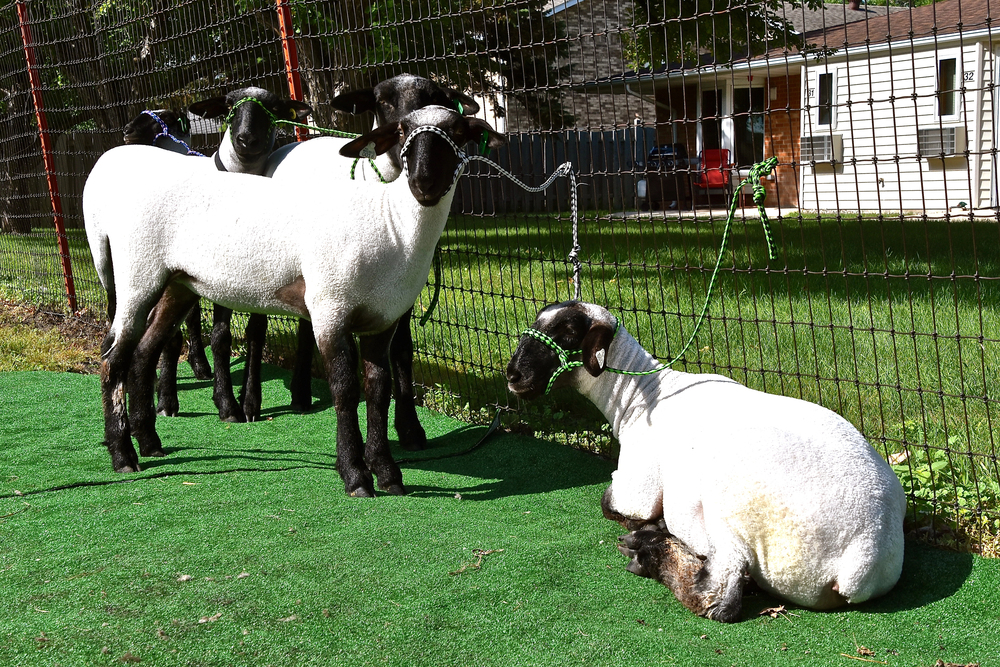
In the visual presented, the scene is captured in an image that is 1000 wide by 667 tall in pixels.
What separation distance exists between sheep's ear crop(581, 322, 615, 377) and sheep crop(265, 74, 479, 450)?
1330 millimetres

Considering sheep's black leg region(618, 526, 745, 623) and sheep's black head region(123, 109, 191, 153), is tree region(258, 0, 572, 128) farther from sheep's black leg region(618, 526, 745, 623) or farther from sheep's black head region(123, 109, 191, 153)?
sheep's black leg region(618, 526, 745, 623)

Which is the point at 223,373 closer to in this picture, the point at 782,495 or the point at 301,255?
the point at 301,255

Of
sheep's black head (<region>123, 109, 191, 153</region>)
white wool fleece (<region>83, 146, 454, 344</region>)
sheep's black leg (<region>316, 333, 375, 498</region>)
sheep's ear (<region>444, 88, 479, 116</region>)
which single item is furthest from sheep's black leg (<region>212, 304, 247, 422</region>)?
sheep's ear (<region>444, 88, 479, 116</region>)

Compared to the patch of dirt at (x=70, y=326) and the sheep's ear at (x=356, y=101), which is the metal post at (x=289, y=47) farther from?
the patch of dirt at (x=70, y=326)

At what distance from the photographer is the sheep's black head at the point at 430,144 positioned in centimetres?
386

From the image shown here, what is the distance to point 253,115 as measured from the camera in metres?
5.45

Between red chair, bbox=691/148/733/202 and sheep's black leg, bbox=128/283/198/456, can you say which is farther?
sheep's black leg, bbox=128/283/198/456

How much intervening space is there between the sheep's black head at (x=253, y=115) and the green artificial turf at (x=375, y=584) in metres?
1.98

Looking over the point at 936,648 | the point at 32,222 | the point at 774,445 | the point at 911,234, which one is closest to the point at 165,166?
the point at 774,445

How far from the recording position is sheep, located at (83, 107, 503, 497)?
4133 millimetres

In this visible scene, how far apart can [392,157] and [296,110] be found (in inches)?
63.4

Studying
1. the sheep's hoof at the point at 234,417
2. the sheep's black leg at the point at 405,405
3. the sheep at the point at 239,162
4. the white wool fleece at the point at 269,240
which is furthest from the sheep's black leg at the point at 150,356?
the sheep's black leg at the point at 405,405

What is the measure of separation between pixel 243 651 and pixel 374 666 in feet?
1.38

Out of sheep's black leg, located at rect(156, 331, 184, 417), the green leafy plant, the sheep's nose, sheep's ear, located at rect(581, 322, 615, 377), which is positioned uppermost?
the sheep's nose
